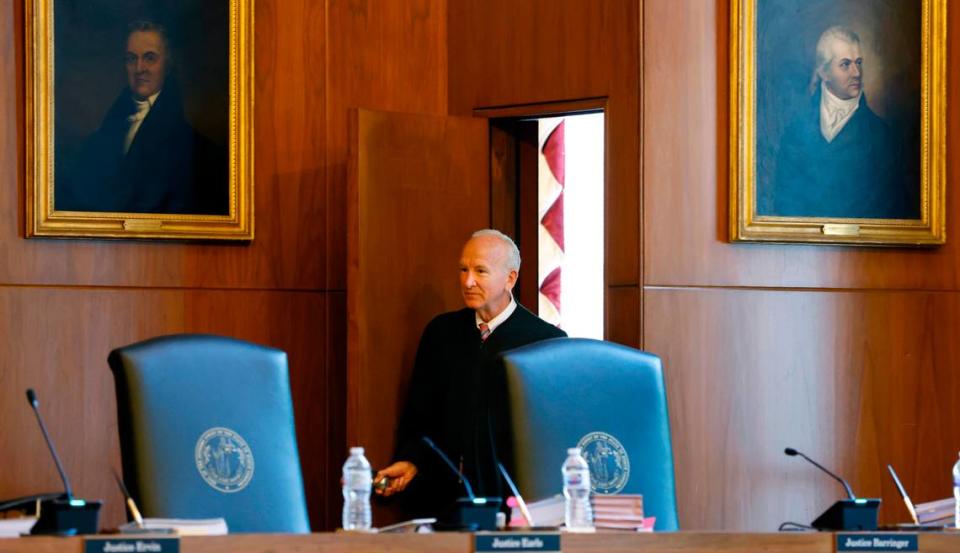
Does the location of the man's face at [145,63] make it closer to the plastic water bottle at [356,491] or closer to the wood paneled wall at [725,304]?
the wood paneled wall at [725,304]

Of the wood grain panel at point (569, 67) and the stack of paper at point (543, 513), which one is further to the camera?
the wood grain panel at point (569, 67)

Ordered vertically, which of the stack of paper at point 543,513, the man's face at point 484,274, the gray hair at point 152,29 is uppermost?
the gray hair at point 152,29

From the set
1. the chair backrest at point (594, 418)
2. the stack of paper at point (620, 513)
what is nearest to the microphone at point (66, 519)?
the stack of paper at point (620, 513)

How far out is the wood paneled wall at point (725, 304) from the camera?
5.20m

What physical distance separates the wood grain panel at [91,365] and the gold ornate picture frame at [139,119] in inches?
9.1

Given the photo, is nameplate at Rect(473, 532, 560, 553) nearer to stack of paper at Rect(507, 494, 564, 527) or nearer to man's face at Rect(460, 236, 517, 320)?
stack of paper at Rect(507, 494, 564, 527)

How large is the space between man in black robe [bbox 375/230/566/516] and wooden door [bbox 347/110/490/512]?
0.47 ft

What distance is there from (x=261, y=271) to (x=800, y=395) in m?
1.90

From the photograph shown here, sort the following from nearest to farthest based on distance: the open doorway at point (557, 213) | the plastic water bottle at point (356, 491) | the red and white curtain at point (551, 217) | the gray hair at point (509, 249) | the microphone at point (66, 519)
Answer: the microphone at point (66, 519) < the plastic water bottle at point (356, 491) < the gray hair at point (509, 249) < the open doorway at point (557, 213) < the red and white curtain at point (551, 217)

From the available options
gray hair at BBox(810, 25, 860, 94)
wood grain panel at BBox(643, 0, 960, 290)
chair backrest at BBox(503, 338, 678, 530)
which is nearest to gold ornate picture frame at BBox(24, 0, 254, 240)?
wood grain panel at BBox(643, 0, 960, 290)

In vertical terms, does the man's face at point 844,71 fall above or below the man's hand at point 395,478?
above

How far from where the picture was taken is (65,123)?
5.12 m

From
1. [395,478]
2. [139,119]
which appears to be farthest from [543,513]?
[139,119]

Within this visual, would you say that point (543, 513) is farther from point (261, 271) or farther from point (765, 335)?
point (261, 271)
